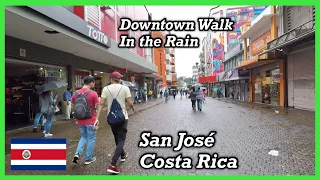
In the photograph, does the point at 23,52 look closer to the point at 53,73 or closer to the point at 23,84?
the point at 53,73

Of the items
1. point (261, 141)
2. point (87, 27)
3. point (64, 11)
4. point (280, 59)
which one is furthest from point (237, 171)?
point (280, 59)

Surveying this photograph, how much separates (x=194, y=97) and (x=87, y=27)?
344 inches

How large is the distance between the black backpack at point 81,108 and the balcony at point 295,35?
1078 centimetres

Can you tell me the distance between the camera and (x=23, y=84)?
12281 mm

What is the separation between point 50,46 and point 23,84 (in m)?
2.57

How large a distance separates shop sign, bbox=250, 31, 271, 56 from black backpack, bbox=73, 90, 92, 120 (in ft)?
60.7

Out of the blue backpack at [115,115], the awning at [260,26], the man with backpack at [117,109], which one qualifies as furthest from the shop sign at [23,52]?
the awning at [260,26]

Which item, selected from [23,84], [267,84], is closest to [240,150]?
[23,84]

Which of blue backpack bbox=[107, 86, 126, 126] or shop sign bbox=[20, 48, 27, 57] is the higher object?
shop sign bbox=[20, 48, 27, 57]

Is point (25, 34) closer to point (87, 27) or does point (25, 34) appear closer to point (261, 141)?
point (87, 27)

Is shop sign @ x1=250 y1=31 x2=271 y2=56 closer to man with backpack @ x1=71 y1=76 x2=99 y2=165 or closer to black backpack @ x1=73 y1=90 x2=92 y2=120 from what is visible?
man with backpack @ x1=71 y1=76 x2=99 y2=165

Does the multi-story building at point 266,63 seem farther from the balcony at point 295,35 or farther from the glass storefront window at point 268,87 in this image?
the balcony at point 295,35

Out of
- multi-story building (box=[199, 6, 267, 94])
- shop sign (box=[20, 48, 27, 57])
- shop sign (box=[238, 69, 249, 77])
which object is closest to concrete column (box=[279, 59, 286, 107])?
shop sign (box=[238, 69, 249, 77])

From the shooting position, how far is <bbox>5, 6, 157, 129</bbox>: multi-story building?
297 inches
